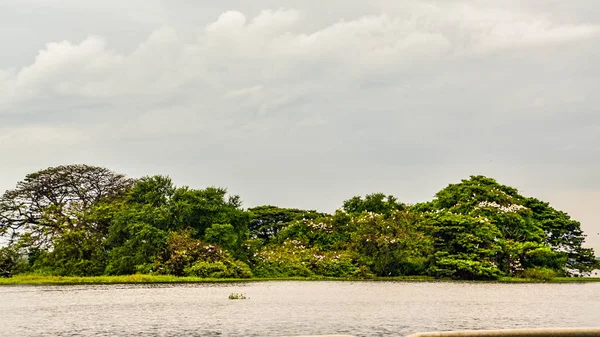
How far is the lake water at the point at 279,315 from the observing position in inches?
808

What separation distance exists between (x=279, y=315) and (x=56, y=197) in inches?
2078

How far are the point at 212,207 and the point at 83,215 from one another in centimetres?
1333

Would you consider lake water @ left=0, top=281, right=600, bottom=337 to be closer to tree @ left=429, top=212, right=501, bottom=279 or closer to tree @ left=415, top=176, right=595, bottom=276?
tree @ left=429, top=212, right=501, bottom=279

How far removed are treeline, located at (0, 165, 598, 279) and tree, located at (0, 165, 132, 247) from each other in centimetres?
11

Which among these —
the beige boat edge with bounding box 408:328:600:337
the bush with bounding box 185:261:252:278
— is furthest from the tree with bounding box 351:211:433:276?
the beige boat edge with bounding box 408:328:600:337

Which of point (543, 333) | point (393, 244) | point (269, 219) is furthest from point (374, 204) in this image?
point (543, 333)

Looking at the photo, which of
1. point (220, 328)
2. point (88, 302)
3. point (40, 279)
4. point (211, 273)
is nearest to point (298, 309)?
point (220, 328)

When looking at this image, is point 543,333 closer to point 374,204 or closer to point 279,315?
point 279,315

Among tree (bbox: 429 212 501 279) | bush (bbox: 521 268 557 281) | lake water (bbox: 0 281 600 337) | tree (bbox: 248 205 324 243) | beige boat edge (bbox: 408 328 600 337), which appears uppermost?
tree (bbox: 248 205 324 243)

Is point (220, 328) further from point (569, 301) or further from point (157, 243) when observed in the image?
point (157, 243)

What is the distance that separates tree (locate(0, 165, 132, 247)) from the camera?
6425 cm

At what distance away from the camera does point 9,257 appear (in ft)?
201

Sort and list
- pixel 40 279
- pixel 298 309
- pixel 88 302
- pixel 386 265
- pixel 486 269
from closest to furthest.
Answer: pixel 298 309 < pixel 88 302 < pixel 40 279 < pixel 486 269 < pixel 386 265

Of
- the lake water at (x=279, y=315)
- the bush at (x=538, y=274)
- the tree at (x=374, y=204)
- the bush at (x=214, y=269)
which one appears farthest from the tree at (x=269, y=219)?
the lake water at (x=279, y=315)
